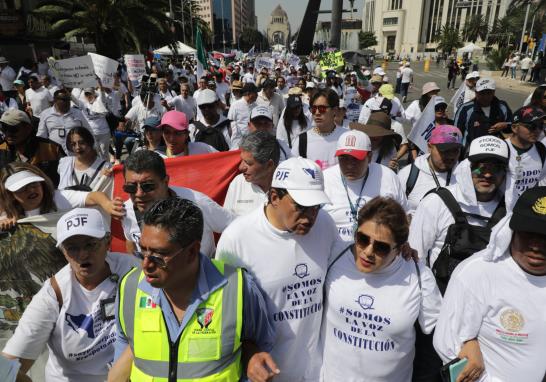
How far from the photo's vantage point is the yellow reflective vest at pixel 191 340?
1.70 metres

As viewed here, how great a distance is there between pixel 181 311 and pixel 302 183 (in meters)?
0.87

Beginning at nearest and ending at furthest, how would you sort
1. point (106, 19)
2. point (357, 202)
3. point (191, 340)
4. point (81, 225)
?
point (191, 340)
point (81, 225)
point (357, 202)
point (106, 19)

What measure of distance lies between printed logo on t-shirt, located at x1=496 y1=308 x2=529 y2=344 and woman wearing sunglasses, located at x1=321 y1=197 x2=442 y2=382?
308 mm

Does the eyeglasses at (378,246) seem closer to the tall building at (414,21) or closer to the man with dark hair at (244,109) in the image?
the man with dark hair at (244,109)

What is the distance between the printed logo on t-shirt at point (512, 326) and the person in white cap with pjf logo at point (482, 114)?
13.4 feet

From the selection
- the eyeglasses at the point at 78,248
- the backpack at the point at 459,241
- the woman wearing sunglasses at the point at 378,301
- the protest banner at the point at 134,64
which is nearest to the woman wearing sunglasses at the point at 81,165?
the eyeglasses at the point at 78,248

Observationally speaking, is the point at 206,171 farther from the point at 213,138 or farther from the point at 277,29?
the point at 277,29

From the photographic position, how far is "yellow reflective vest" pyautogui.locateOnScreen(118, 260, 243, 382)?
1699 mm

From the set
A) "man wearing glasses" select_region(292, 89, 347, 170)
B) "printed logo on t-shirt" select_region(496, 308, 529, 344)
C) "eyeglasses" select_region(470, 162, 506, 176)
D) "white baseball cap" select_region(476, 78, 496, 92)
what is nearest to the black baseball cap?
"printed logo on t-shirt" select_region(496, 308, 529, 344)

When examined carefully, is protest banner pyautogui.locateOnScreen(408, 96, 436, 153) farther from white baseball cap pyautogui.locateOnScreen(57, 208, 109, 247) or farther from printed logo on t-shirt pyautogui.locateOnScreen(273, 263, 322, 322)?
white baseball cap pyautogui.locateOnScreen(57, 208, 109, 247)

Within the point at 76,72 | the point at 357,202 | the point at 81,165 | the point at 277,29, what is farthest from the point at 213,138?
the point at 277,29

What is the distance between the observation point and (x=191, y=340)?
5.63ft

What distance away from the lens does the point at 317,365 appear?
2371mm

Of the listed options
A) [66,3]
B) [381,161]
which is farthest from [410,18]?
[381,161]
